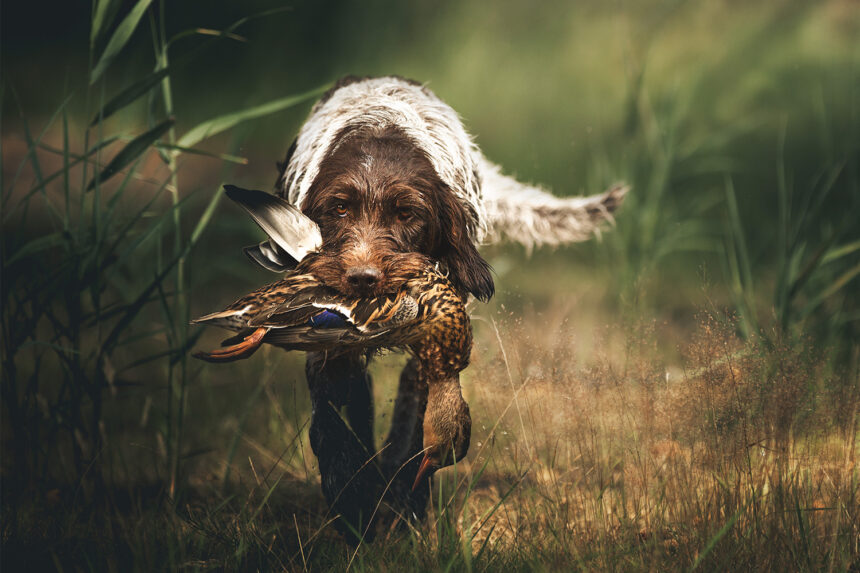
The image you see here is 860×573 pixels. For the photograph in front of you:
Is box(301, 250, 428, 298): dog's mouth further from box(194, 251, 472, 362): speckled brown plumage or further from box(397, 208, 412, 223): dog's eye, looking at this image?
box(397, 208, 412, 223): dog's eye

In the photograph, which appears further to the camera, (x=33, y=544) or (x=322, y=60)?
(x=322, y=60)

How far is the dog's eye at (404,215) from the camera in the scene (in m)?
2.57

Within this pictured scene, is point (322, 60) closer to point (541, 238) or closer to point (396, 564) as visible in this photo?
point (541, 238)

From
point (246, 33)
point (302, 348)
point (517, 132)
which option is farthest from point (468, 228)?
point (246, 33)

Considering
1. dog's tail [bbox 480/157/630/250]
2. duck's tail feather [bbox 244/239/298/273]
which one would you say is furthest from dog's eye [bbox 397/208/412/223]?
dog's tail [bbox 480/157/630/250]

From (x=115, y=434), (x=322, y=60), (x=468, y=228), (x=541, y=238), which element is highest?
(x=322, y=60)

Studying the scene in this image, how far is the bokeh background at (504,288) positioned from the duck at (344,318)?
265 millimetres

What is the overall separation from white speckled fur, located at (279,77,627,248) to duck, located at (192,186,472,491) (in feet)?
1.38

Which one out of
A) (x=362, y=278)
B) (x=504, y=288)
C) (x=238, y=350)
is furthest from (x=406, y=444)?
(x=504, y=288)

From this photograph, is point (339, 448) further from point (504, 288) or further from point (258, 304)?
point (504, 288)

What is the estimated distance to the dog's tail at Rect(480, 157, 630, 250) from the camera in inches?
158

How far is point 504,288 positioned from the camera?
4.62m

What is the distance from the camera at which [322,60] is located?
650 cm

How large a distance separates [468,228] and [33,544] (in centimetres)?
183
